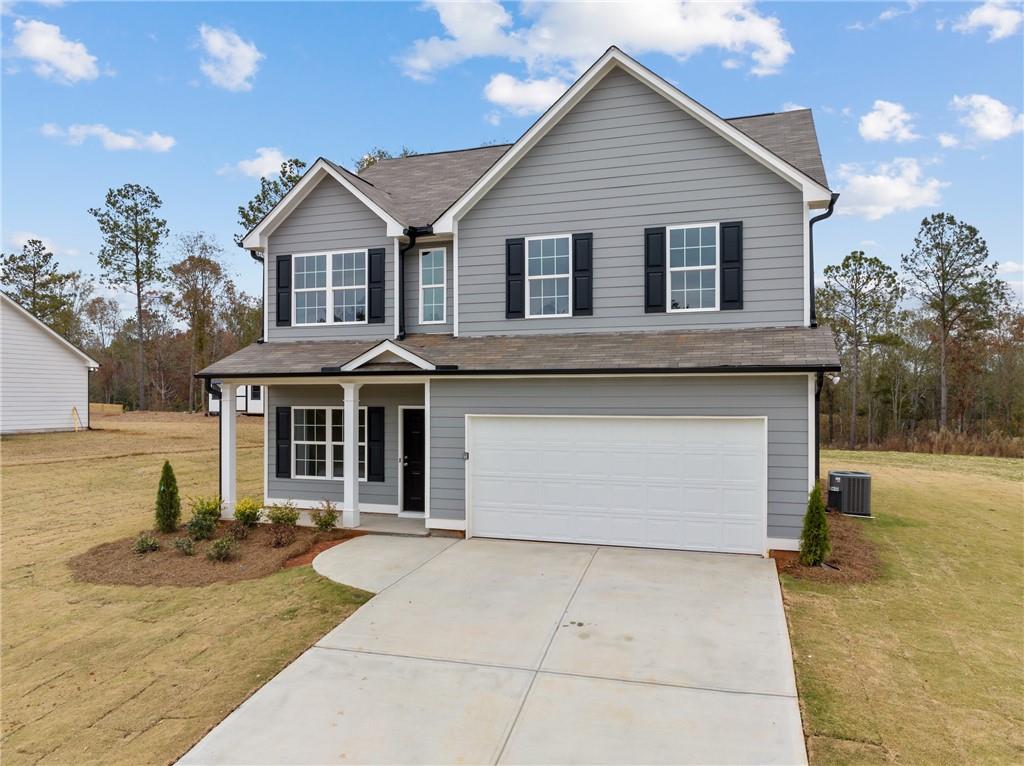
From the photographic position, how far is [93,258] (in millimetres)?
37438

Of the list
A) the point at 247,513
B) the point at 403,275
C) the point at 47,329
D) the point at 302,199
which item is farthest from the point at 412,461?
the point at 47,329

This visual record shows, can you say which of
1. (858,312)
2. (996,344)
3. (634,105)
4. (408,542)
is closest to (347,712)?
(408,542)

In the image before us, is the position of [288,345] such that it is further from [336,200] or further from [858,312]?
[858,312]

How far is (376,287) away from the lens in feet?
41.4

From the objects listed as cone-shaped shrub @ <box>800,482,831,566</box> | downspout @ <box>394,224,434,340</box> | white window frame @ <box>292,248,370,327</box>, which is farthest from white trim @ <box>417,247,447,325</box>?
cone-shaped shrub @ <box>800,482,831,566</box>

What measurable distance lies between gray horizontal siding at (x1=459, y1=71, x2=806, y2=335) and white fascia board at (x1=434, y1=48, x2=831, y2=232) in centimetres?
15

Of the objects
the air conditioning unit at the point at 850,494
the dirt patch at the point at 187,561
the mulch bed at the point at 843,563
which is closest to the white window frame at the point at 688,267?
the mulch bed at the point at 843,563

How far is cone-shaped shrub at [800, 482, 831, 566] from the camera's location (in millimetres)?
8758

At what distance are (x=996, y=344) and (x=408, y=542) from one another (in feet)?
114

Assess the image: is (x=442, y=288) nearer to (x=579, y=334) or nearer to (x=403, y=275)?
(x=403, y=275)

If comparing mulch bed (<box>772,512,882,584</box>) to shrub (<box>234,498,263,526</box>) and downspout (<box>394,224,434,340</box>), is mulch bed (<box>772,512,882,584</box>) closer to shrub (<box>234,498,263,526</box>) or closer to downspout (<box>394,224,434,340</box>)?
downspout (<box>394,224,434,340</box>)

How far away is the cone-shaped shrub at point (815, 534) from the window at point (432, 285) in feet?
Result: 25.2

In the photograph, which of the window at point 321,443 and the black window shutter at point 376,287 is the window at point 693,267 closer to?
the black window shutter at point 376,287

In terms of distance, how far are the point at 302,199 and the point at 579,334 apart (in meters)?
6.96
